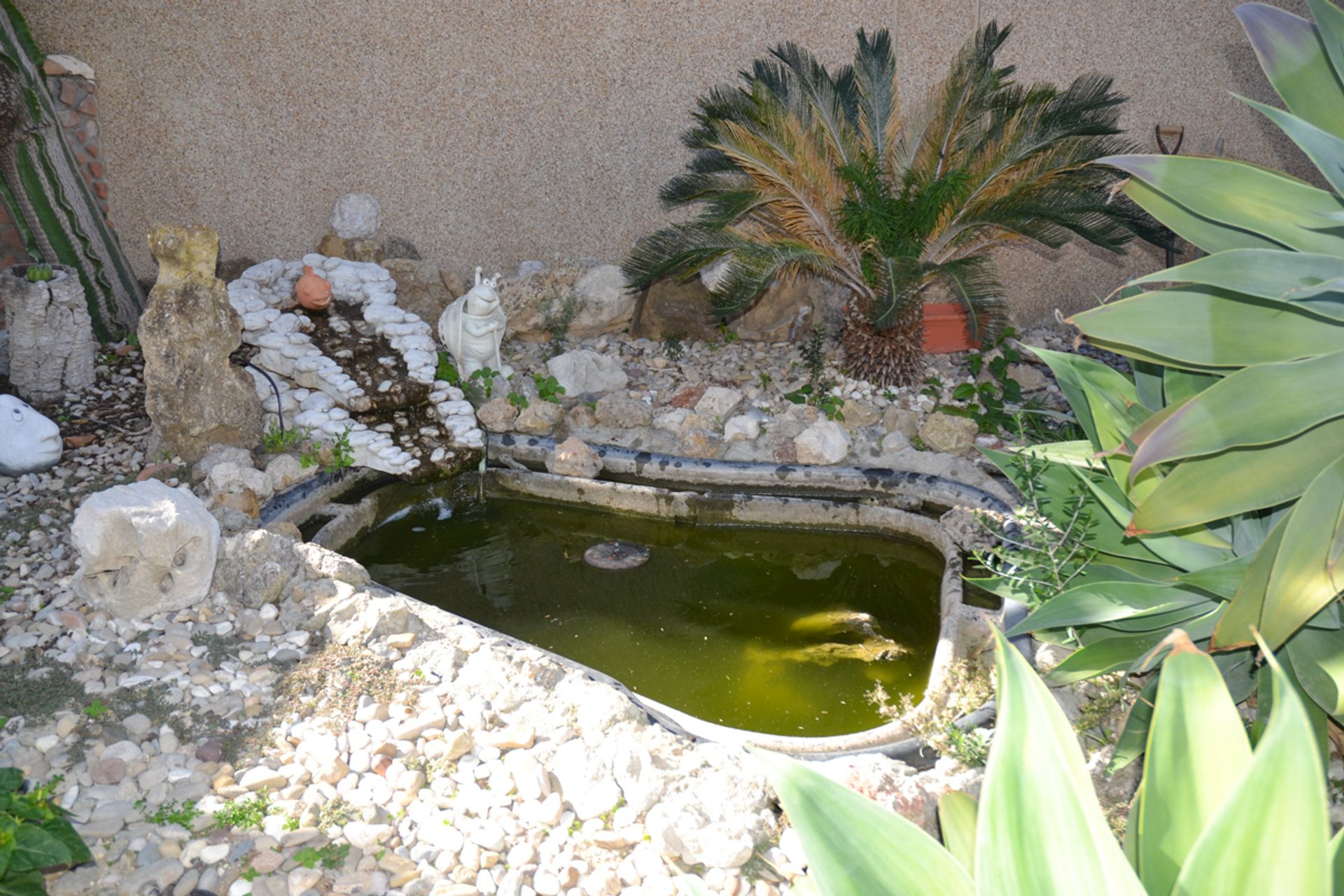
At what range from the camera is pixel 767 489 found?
15.7 feet

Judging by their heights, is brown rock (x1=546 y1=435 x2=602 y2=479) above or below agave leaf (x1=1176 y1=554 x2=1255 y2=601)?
below

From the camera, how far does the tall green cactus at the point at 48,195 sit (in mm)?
5734

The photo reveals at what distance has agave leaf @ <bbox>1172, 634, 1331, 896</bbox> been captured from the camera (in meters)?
0.97

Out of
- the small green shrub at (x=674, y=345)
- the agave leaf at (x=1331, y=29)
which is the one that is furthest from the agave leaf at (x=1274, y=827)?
the small green shrub at (x=674, y=345)

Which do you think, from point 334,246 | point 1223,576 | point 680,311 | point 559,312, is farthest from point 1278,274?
point 334,246

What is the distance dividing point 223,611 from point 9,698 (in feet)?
2.18

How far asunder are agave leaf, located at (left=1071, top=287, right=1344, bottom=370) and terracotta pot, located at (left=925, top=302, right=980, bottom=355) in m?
4.15

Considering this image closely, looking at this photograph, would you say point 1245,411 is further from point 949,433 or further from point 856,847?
point 949,433

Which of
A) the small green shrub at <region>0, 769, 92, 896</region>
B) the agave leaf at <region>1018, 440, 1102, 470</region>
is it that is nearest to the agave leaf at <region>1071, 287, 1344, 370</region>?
the agave leaf at <region>1018, 440, 1102, 470</region>

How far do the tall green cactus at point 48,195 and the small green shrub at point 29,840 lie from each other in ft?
15.4

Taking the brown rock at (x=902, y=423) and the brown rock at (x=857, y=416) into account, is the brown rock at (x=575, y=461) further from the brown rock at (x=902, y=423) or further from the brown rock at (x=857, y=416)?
the brown rock at (x=902, y=423)

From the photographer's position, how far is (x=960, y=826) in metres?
1.52

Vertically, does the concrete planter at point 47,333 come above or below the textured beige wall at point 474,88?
below

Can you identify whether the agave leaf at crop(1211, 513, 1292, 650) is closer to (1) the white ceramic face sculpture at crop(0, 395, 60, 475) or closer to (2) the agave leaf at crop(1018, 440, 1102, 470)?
(2) the agave leaf at crop(1018, 440, 1102, 470)
